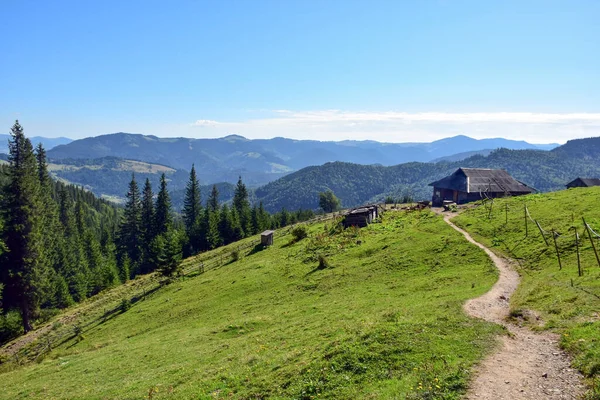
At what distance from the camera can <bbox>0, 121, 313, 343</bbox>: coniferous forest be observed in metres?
49.7

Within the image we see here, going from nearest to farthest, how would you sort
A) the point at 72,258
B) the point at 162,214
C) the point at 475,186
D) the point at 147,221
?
the point at 475,186 → the point at 72,258 → the point at 162,214 → the point at 147,221

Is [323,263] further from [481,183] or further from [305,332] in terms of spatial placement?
[481,183]

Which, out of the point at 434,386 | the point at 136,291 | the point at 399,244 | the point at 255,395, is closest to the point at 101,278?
the point at 136,291

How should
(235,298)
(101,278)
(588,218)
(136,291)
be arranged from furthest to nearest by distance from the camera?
1. (101,278)
2. (136,291)
3. (235,298)
4. (588,218)

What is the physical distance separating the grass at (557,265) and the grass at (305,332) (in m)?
2.75

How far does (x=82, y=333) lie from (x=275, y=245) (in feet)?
89.7

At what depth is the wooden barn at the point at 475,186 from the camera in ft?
226

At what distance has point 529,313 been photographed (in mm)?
18312

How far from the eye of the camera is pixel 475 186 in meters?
69.9

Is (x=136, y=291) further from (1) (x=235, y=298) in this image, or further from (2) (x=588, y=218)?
(2) (x=588, y=218)

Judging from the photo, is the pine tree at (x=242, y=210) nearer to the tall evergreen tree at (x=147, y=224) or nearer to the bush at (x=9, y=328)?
the tall evergreen tree at (x=147, y=224)

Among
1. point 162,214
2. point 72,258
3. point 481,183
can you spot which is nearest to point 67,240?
point 72,258

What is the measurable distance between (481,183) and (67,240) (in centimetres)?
10423

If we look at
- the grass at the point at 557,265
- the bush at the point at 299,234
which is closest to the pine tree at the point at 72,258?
the bush at the point at 299,234
